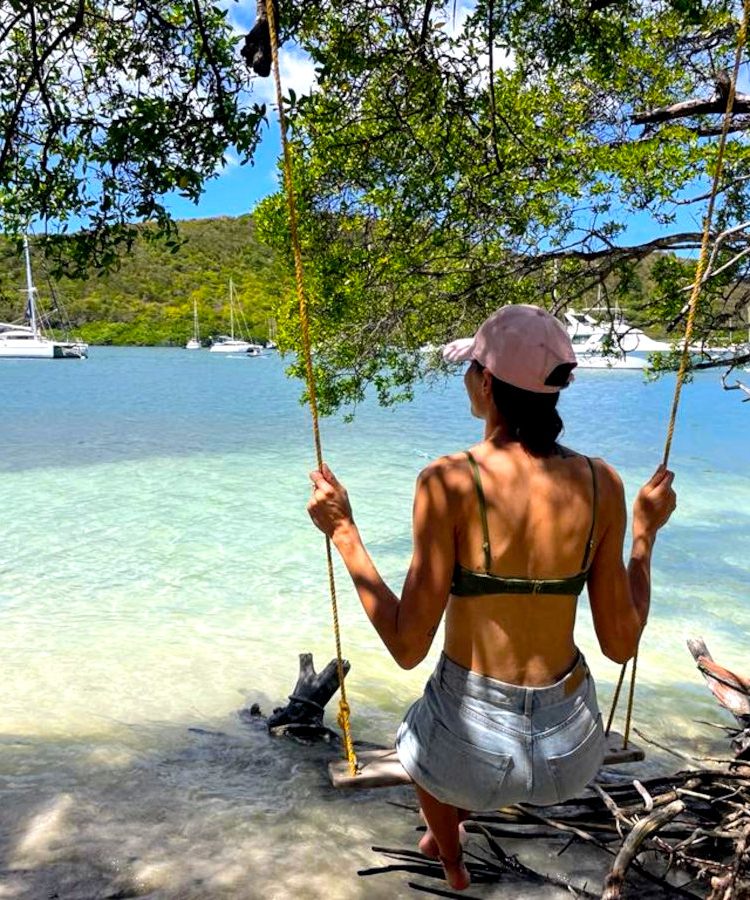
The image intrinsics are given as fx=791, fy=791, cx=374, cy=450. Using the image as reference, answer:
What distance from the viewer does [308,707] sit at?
158 inches

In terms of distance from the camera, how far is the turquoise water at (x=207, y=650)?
2.88 metres

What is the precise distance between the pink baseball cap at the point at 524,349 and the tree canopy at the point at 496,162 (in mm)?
2670

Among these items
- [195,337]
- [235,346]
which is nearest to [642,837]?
[235,346]

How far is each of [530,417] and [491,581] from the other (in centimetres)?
39

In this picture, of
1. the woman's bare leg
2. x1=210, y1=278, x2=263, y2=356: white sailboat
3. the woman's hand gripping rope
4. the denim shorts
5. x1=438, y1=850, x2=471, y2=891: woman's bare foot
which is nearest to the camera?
the denim shorts

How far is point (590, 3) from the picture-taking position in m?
3.94

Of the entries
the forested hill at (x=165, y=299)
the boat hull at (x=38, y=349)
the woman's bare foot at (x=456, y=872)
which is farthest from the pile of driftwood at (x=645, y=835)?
the boat hull at (x=38, y=349)

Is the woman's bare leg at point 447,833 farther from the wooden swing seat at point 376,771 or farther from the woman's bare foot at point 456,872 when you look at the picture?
the wooden swing seat at point 376,771

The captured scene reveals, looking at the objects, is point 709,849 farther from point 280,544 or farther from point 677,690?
point 280,544

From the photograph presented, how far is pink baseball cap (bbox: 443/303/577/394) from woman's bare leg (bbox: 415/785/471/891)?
43.8 inches

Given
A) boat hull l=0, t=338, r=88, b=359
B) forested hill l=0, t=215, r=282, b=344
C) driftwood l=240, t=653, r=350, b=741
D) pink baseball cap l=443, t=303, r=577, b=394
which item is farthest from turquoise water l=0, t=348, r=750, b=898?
boat hull l=0, t=338, r=88, b=359

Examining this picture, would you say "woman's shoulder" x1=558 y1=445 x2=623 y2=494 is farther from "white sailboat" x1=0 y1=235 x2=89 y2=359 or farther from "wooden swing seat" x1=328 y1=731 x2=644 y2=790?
"white sailboat" x1=0 y1=235 x2=89 y2=359

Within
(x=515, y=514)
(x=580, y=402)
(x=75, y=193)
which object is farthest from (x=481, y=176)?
(x=580, y=402)

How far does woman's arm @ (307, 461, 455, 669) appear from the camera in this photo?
1757 millimetres
